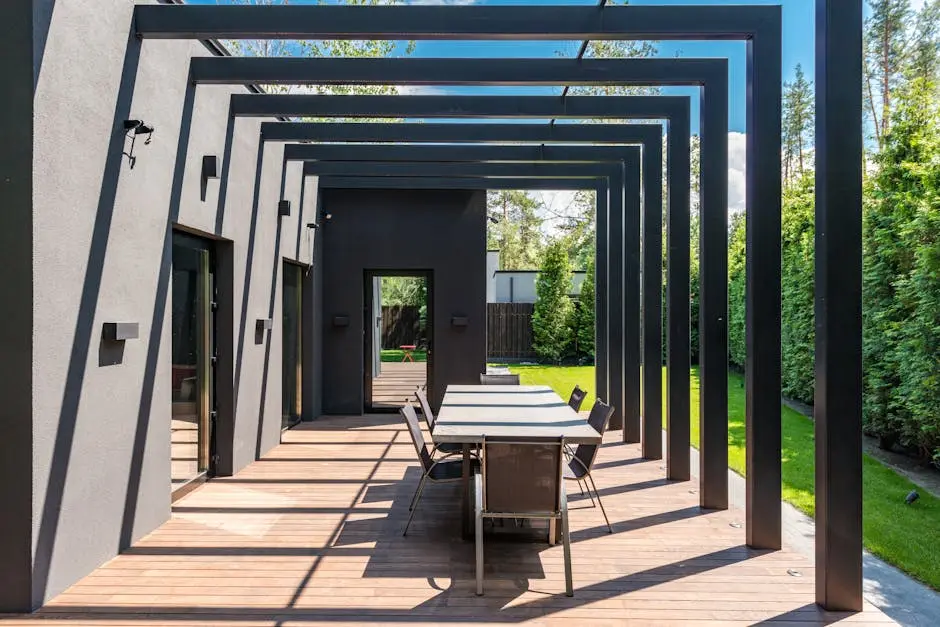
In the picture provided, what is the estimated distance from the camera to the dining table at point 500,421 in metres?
4.10

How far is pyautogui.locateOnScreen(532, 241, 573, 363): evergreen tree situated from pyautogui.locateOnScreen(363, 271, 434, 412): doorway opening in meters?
7.72

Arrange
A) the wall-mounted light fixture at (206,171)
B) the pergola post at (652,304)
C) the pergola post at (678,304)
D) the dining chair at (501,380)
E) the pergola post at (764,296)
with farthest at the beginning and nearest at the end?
the dining chair at (501,380) → the pergola post at (652,304) → the pergola post at (678,304) → the wall-mounted light fixture at (206,171) → the pergola post at (764,296)

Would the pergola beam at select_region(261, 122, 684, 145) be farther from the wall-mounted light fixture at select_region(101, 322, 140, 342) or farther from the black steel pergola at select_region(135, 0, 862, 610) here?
the wall-mounted light fixture at select_region(101, 322, 140, 342)

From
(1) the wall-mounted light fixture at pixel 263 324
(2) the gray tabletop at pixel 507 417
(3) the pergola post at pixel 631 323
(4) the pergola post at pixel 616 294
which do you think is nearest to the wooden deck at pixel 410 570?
(2) the gray tabletop at pixel 507 417

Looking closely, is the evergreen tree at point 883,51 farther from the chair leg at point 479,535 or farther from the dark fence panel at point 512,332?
the chair leg at point 479,535

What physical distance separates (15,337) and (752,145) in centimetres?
463

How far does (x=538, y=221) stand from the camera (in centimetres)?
2920

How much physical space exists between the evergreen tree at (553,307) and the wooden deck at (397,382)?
8.20m

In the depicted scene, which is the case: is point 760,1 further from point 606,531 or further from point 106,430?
point 106,430

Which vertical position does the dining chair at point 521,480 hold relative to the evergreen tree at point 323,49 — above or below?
below

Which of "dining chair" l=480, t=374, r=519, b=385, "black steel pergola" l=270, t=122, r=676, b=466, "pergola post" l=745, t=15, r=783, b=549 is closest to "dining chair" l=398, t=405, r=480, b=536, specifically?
"pergola post" l=745, t=15, r=783, b=549

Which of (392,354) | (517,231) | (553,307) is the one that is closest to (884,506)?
(392,354)

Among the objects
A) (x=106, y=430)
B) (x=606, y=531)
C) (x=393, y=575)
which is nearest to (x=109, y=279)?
(x=106, y=430)

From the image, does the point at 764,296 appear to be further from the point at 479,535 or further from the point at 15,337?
the point at 15,337
